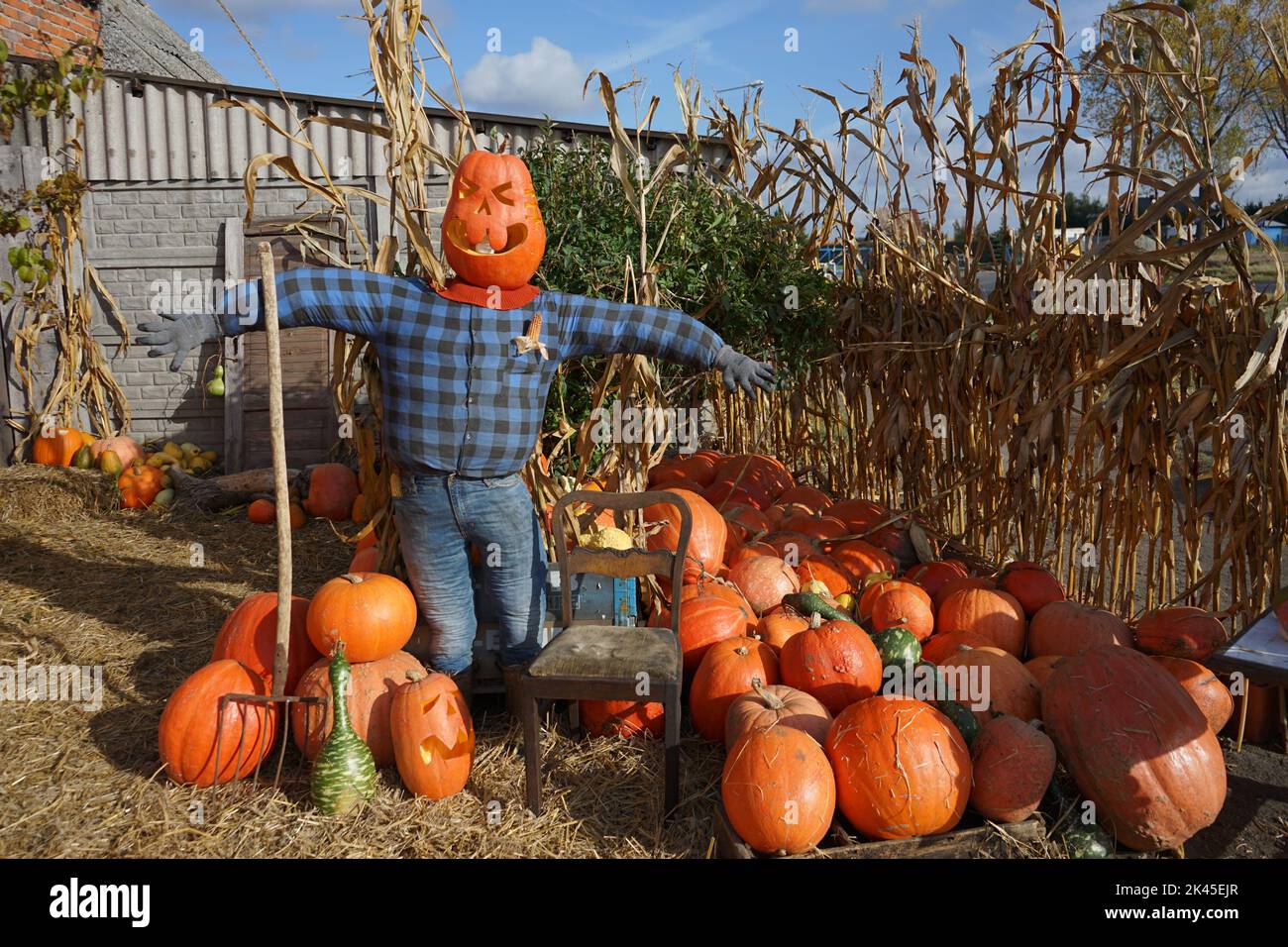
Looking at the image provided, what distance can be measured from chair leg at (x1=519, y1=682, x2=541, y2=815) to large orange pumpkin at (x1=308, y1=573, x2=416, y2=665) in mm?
581

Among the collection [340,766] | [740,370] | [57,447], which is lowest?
[340,766]

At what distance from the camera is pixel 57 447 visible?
711cm

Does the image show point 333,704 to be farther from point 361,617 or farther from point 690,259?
point 690,259

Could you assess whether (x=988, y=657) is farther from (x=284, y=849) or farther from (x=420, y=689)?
(x=284, y=849)

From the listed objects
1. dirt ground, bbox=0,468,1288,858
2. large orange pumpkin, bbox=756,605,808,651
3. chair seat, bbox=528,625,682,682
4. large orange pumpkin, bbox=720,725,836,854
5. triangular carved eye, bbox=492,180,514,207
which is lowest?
dirt ground, bbox=0,468,1288,858

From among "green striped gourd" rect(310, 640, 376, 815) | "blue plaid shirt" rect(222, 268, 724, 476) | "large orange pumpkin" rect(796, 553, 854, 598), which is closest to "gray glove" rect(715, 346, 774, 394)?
"blue plaid shirt" rect(222, 268, 724, 476)

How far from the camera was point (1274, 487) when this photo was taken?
2875 millimetres

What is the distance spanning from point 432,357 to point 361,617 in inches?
35.7

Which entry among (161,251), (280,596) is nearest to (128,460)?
(161,251)

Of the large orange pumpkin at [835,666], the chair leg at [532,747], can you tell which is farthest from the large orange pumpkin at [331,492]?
the large orange pumpkin at [835,666]

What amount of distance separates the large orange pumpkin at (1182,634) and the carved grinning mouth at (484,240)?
268 cm

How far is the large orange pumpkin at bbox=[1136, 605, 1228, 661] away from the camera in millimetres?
2994

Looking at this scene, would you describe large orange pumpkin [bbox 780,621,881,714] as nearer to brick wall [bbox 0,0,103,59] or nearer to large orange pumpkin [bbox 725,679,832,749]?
large orange pumpkin [bbox 725,679,832,749]
